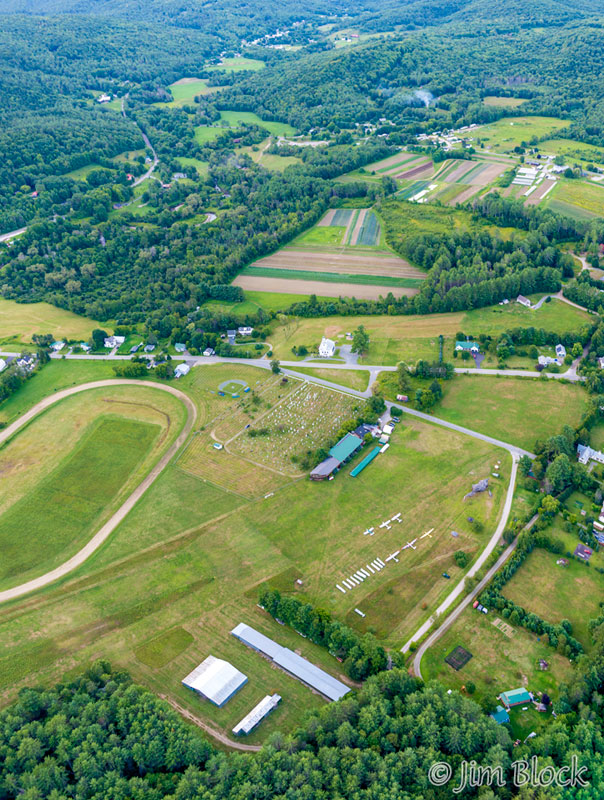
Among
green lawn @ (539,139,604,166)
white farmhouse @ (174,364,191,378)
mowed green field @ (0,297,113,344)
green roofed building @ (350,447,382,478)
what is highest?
green lawn @ (539,139,604,166)

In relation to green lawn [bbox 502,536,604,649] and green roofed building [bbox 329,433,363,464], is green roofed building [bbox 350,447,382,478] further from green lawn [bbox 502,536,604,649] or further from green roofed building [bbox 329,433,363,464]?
green lawn [bbox 502,536,604,649]

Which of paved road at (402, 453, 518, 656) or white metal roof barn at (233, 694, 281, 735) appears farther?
paved road at (402, 453, 518, 656)

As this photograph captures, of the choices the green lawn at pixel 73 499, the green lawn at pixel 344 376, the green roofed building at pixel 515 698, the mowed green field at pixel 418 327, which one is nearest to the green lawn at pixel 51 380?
the green lawn at pixel 73 499

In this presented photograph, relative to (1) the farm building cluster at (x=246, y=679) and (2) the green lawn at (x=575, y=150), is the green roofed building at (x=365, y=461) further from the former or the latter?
(2) the green lawn at (x=575, y=150)

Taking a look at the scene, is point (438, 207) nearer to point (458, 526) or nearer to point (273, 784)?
point (458, 526)

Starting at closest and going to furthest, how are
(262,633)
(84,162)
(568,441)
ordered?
(262,633)
(568,441)
(84,162)

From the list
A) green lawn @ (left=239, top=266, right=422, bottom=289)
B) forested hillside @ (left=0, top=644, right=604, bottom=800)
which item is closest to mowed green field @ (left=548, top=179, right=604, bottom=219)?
green lawn @ (left=239, top=266, right=422, bottom=289)

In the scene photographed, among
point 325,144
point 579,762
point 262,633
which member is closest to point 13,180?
point 325,144
